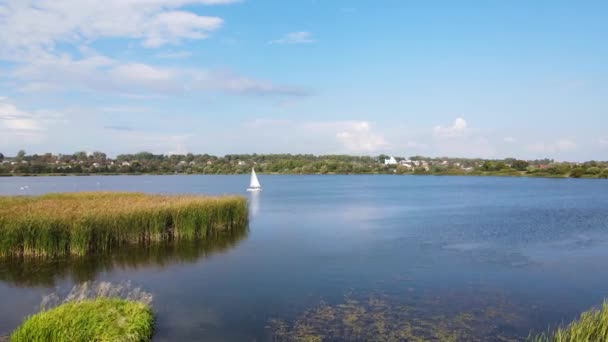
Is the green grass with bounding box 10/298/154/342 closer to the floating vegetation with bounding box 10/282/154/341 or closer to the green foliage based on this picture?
the floating vegetation with bounding box 10/282/154/341

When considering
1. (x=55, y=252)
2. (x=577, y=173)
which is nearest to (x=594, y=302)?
(x=55, y=252)

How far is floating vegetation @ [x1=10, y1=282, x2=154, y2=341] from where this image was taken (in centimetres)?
881

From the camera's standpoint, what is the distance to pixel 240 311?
1206 centimetres

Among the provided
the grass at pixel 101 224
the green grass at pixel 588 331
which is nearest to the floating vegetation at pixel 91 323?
the green grass at pixel 588 331

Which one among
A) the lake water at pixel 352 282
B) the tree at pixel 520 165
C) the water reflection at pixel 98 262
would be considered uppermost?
the tree at pixel 520 165

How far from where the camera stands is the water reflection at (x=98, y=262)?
49.6ft

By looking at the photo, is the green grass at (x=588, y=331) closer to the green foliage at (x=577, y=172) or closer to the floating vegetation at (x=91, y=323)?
the floating vegetation at (x=91, y=323)

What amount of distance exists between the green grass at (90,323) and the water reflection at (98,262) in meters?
5.28

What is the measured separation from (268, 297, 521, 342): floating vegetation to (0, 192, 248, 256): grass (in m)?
10.4

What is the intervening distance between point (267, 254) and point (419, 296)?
8.14 metres

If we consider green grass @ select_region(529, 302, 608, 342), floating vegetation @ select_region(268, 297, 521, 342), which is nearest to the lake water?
floating vegetation @ select_region(268, 297, 521, 342)

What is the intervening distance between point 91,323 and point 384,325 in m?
6.17

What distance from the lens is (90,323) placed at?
9.28m

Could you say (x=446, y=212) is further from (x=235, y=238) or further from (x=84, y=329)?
(x=84, y=329)
